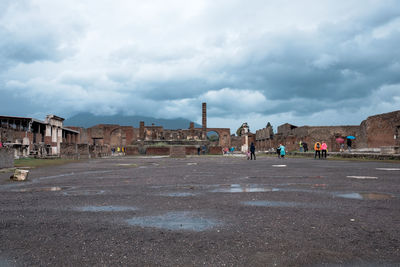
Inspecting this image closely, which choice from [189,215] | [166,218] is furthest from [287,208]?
[166,218]

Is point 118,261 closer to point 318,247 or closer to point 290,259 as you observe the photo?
point 290,259

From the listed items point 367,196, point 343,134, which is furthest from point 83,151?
point 343,134

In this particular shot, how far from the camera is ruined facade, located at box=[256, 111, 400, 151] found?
2719 cm

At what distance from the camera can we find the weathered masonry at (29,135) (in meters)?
28.3

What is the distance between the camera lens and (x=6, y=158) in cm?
1157

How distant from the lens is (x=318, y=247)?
2.31 metres

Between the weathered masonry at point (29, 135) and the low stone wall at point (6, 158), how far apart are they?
13164 millimetres

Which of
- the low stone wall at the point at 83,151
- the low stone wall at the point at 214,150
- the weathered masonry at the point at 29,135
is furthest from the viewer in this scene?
the low stone wall at the point at 214,150

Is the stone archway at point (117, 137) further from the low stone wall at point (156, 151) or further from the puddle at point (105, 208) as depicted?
the puddle at point (105, 208)

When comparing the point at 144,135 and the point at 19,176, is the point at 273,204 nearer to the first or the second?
the point at 19,176

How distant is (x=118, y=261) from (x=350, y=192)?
4.27 meters

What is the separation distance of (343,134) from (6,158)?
3771cm

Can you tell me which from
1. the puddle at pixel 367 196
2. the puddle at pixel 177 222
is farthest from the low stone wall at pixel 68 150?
the puddle at pixel 177 222

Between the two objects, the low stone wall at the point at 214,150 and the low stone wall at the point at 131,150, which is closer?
the low stone wall at the point at 131,150
